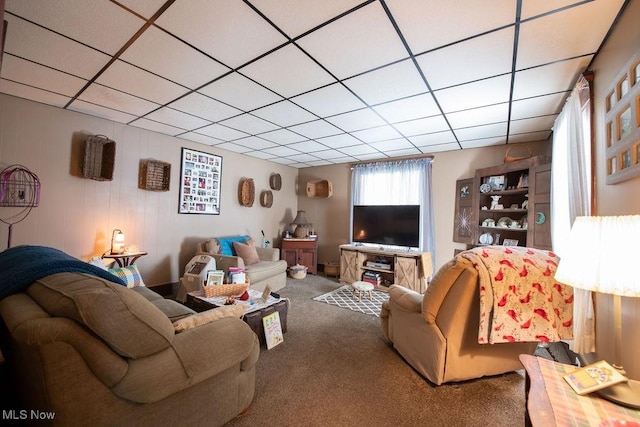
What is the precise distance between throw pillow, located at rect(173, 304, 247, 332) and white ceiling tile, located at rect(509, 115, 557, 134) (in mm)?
3550

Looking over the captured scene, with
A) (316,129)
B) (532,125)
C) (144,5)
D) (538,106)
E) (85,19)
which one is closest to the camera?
(144,5)

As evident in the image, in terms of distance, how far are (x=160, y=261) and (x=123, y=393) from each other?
127 inches

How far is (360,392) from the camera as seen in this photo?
5.85 feet

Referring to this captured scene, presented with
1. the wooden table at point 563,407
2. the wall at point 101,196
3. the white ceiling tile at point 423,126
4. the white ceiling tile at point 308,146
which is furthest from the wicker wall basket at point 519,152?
the wall at point 101,196

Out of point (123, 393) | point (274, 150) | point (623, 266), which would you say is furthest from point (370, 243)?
point (123, 393)

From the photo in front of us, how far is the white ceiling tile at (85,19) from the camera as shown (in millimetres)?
1478

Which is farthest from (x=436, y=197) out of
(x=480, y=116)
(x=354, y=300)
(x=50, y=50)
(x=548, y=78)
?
(x=50, y=50)

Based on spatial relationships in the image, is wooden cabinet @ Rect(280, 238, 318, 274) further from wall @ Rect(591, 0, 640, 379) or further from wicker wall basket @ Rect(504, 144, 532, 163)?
wall @ Rect(591, 0, 640, 379)

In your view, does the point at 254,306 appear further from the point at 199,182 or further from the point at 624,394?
the point at 199,182

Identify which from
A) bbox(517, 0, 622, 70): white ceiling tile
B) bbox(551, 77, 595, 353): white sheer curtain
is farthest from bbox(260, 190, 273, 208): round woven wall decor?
bbox(551, 77, 595, 353): white sheer curtain

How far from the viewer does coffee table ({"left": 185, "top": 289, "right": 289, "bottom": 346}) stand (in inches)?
89.4

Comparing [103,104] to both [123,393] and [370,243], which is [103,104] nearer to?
[123,393]

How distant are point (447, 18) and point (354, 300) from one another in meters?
3.33

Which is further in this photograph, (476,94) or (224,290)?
(224,290)
